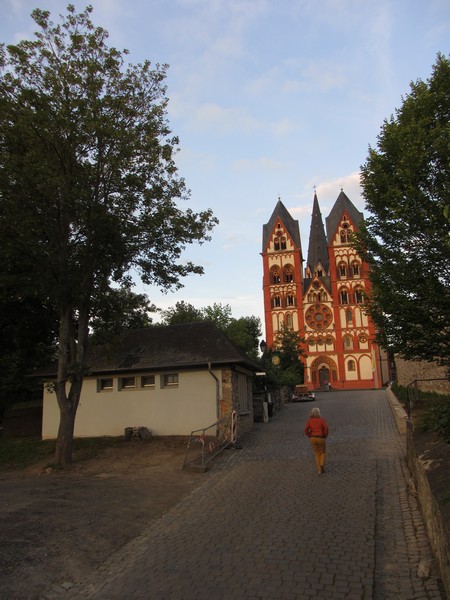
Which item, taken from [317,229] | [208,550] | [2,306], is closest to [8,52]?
[2,306]

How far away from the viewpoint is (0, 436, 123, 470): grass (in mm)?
15930

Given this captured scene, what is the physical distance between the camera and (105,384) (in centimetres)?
1917

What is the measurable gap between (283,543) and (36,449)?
13525 mm

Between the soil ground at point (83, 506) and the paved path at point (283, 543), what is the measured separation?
1.34 ft

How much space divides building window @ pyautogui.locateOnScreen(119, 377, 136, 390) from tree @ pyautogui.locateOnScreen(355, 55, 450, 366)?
10.7 metres

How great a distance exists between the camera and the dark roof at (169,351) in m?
17.4

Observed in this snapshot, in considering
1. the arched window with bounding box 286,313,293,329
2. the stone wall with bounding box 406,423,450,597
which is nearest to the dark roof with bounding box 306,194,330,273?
the arched window with bounding box 286,313,293,329

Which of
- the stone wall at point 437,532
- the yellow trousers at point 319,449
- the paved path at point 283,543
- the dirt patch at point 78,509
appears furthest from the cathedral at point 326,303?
the stone wall at point 437,532

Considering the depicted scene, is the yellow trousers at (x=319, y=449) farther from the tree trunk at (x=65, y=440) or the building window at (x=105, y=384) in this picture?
the building window at (x=105, y=384)

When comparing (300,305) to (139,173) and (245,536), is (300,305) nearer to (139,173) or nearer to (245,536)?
(139,173)

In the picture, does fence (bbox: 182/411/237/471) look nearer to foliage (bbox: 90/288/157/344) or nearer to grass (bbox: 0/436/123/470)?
grass (bbox: 0/436/123/470)

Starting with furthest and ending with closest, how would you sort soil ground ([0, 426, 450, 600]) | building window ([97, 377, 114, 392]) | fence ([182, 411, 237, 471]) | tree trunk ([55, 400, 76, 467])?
building window ([97, 377, 114, 392]) → tree trunk ([55, 400, 76, 467]) → fence ([182, 411, 237, 471]) → soil ground ([0, 426, 450, 600])

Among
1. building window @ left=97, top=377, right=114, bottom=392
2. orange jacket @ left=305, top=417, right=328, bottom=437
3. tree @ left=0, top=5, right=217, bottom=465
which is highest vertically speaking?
tree @ left=0, top=5, right=217, bottom=465

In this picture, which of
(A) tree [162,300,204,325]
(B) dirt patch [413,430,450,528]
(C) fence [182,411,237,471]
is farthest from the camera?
(A) tree [162,300,204,325]
